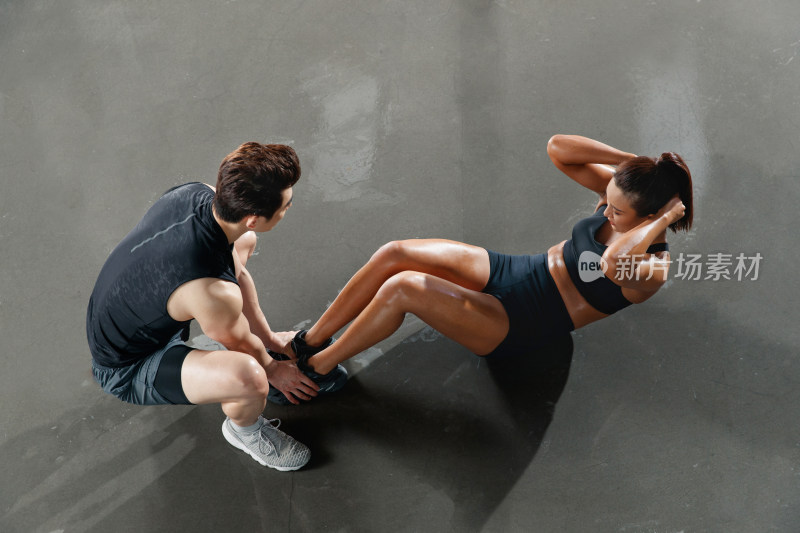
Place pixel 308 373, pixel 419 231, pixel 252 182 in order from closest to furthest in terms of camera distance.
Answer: pixel 252 182
pixel 308 373
pixel 419 231

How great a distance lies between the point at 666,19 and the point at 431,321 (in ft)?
8.47

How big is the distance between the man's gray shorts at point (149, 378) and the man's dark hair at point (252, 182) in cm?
61

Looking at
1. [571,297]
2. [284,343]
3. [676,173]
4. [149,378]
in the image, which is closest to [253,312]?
[284,343]

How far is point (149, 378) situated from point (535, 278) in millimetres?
1506

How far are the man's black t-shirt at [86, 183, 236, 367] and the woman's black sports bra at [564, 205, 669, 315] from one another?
1.28 meters

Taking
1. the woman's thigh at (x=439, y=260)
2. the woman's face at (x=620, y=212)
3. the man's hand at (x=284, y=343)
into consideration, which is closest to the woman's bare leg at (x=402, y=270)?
the woman's thigh at (x=439, y=260)

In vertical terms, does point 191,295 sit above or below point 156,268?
below

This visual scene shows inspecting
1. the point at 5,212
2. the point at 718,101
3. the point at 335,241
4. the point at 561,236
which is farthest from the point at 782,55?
the point at 5,212

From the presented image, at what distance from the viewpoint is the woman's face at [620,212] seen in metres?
2.54

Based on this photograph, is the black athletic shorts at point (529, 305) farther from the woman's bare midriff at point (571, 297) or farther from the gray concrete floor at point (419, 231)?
the gray concrete floor at point (419, 231)

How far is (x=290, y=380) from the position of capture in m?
2.87

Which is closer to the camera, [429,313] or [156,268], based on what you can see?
[156,268]

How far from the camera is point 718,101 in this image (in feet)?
12.5

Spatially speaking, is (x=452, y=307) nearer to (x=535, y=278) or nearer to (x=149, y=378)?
(x=535, y=278)
